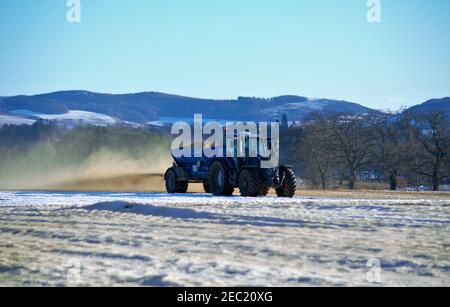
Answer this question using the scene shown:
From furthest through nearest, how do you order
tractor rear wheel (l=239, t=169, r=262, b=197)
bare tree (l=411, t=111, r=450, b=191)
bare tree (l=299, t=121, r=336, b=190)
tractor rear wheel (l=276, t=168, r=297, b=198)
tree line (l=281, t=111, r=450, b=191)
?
tree line (l=281, t=111, r=450, b=191) → bare tree (l=411, t=111, r=450, b=191) → bare tree (l=299, t=121, r=336, b=190) → tractor rear wheel (l=276, t=168, r=297, b=198) → tractor rear wheel (l=239, t=169, r=262, b=197)

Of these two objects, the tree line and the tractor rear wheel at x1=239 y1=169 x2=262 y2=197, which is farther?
the tree line

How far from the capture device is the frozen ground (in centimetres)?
926

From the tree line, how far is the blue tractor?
21252 millimetres

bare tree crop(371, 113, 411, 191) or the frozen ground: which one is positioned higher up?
bare tree crop(371, 113, 411, 191)

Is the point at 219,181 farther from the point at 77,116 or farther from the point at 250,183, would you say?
the point at 77,116

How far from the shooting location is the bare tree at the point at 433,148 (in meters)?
52.9

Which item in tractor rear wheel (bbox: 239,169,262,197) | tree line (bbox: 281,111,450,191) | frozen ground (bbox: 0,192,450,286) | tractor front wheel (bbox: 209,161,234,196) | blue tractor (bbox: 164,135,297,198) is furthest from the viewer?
tree line (bbox: 281,111,450,191)

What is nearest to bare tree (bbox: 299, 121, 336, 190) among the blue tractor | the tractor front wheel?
the blue tractor

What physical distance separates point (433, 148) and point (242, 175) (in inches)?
1272

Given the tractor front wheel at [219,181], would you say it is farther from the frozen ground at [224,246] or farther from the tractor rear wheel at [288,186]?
the frozen ground at [224,246]

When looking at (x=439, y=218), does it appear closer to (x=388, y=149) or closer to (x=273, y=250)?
(x=273, y=250)

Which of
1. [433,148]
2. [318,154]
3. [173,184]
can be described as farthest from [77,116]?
[173,184]

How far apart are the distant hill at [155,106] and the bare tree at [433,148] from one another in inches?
3912

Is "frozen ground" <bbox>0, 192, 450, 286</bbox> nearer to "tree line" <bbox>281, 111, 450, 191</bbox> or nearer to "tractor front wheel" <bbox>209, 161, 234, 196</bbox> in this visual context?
"tractor front wheel" <bbox>209, 161, 234, 196</bbox>
